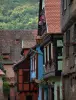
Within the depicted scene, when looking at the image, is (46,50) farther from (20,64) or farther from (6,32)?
(6,32)

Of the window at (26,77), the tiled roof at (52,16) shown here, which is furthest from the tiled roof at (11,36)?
the tiled roof at (52,16)

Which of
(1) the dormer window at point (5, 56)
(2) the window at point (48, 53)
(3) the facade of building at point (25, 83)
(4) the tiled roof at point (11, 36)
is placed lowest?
(3) the facade of building at point (25, 83)

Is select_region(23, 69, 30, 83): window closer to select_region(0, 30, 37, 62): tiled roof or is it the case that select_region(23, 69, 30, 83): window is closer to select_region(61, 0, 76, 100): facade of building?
select_region(61, 0, 76, 100): facade of building

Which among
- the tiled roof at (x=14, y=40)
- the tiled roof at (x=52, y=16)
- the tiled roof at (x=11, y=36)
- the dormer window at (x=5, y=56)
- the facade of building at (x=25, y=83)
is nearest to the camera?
the tiled roof at (x=52, y=16)

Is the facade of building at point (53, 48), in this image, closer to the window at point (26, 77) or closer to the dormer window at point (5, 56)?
the window at point (26, 77)

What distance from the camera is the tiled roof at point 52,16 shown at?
3161 centimetres

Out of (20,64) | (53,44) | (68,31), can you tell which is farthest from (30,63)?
(68,31)

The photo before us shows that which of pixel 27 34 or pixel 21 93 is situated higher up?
pixel 27 34

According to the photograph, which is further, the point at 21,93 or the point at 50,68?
the point at 21,93

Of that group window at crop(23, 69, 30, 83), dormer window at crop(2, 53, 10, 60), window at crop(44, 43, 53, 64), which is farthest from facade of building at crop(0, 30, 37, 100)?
window at crop(44, 43, 53, 64)

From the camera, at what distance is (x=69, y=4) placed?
25.4 meters

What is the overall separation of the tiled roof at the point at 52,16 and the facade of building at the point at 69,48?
11.8 ft

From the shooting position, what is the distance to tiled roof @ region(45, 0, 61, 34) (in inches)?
1244

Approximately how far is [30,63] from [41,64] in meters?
10.8
